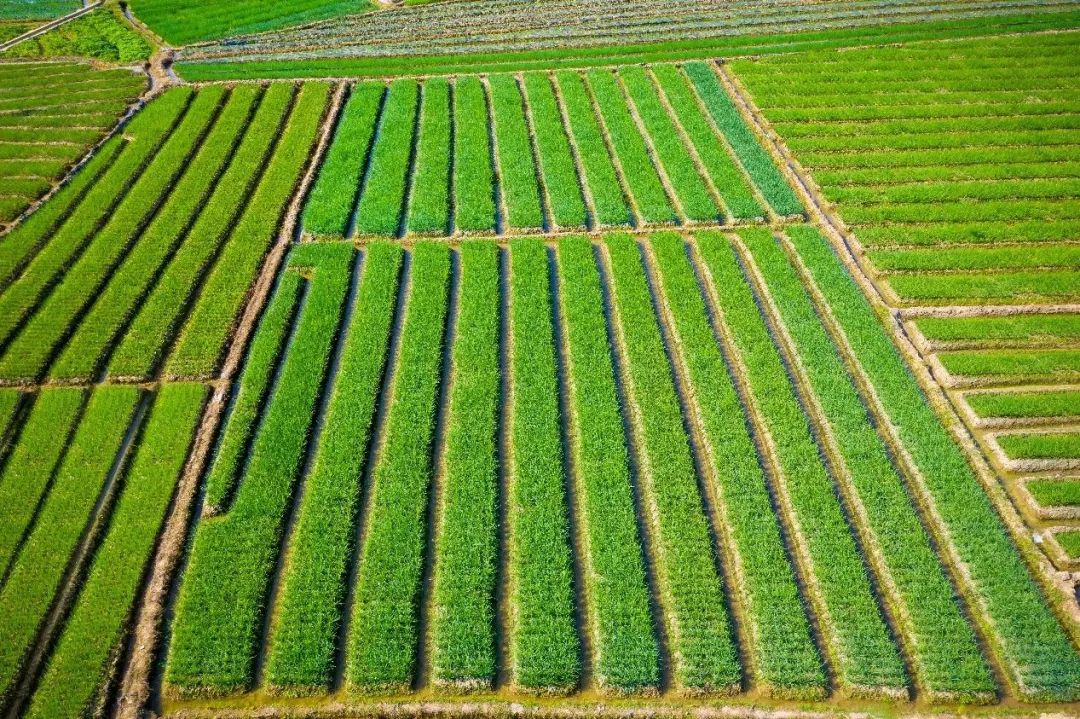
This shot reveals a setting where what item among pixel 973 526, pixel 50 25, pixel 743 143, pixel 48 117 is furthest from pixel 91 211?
pixel 973 526

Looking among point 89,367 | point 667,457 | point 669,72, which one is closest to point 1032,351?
point 667,457

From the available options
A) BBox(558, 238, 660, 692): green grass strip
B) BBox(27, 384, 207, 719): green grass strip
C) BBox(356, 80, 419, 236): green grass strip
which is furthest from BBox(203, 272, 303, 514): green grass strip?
BBox(558, 238, 660, 692): green grass strip

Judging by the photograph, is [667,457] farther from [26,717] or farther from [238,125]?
[238,125]

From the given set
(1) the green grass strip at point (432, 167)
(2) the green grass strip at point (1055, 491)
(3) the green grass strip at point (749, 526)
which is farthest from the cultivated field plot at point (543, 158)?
(2) the green grass strip at point (1055, 491)

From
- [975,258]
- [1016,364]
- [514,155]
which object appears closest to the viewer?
[1016,364]

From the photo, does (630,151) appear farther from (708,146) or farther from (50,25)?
(50,25)
